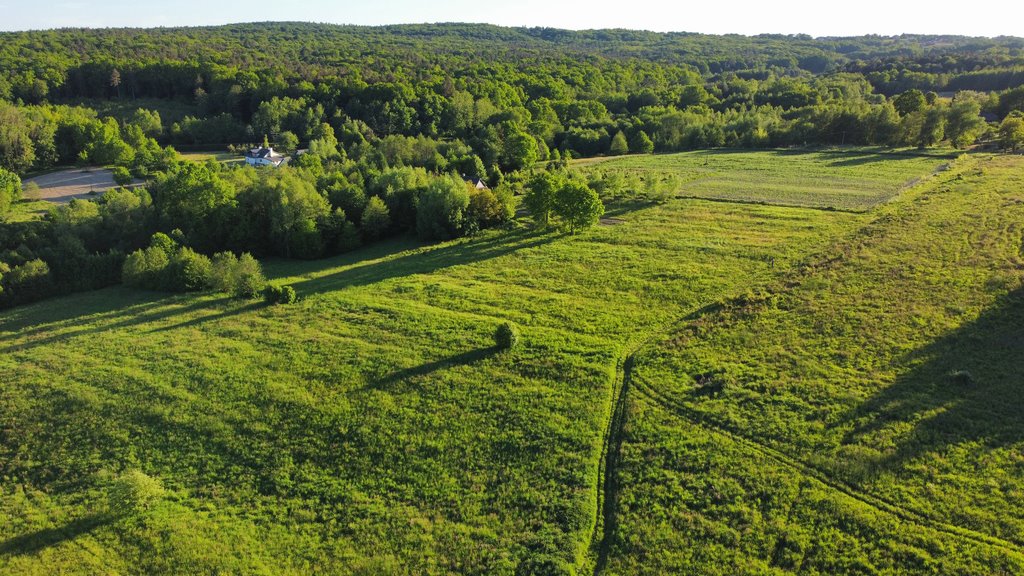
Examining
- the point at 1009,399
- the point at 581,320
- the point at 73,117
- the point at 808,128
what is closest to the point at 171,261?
the point at 581,320

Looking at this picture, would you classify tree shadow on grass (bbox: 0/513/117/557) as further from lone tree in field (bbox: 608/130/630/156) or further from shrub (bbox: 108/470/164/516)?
lone tree in field (bbox: 608/130/630/156)

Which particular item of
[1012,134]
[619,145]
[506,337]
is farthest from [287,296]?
[1012,134]

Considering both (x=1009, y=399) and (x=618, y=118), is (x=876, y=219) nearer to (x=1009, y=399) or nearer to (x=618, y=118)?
(x=1009, y=399)

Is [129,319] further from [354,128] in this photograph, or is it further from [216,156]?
[216,156]

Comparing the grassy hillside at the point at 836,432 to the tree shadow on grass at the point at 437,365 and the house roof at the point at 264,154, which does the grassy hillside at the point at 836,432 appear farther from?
the house roof at the point at 264,154

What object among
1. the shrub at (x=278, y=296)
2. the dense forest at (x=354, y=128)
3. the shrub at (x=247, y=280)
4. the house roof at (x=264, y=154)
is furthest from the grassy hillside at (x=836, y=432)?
the house roof at (x=264, y=154)
